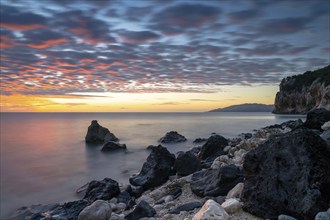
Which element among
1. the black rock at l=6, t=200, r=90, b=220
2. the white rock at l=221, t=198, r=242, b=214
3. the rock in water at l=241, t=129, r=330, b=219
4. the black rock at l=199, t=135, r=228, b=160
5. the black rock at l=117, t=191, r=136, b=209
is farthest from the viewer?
the black rock at l=199, t=135, r=228, b=160

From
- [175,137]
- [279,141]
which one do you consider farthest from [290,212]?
[175,137]

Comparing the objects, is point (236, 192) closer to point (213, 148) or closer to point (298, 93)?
point (213, 148)

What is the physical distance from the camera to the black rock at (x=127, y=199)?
31.0 feet

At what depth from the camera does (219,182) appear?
762cm

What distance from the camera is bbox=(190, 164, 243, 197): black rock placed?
7.51 m

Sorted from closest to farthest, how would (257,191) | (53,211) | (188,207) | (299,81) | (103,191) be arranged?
(257,191)
(188,207)
(53,211)
(103,191)
(299,81)

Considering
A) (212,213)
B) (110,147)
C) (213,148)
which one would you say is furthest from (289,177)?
(110,147)

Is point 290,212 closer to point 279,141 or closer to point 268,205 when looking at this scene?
point 268,205

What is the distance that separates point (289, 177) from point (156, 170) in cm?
735

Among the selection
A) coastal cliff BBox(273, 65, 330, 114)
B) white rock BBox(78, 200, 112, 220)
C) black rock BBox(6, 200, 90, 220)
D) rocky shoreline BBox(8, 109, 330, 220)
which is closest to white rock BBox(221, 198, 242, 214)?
rocky shoreline BBox(8, 109, 330, 220)

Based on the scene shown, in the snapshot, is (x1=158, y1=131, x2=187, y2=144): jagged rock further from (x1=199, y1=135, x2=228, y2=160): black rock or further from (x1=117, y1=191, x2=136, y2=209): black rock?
(x1=117, y1=191, x2=136, y2=209): black rock

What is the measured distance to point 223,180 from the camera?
25.0 ft

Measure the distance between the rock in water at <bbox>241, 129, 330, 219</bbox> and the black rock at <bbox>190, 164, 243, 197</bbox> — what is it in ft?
5.08

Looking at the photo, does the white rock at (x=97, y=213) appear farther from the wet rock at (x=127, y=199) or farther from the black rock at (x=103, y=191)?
the black rock at (x=103, y=191)
